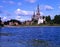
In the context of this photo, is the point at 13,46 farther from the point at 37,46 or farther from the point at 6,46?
the point at 37,46

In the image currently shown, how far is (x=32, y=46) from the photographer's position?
35.3 m

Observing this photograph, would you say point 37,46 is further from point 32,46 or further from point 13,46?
point 13,46

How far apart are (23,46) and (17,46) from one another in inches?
37.2

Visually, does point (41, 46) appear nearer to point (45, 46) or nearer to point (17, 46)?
point (45, 46)

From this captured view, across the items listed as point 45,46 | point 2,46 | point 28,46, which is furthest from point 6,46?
point 45,46

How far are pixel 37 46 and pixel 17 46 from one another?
10.2ft

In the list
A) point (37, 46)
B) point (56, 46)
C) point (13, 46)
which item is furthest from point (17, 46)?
point (56, 46)

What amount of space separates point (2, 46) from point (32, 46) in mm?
4687

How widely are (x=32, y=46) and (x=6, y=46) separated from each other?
4034 mm

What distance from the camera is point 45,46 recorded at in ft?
113

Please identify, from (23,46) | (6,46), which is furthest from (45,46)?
(6,46)

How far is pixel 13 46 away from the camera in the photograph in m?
35.6

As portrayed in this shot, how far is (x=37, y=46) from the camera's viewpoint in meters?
35.2

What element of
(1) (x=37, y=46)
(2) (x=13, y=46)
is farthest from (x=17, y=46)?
(1) (x=37, y=46)
